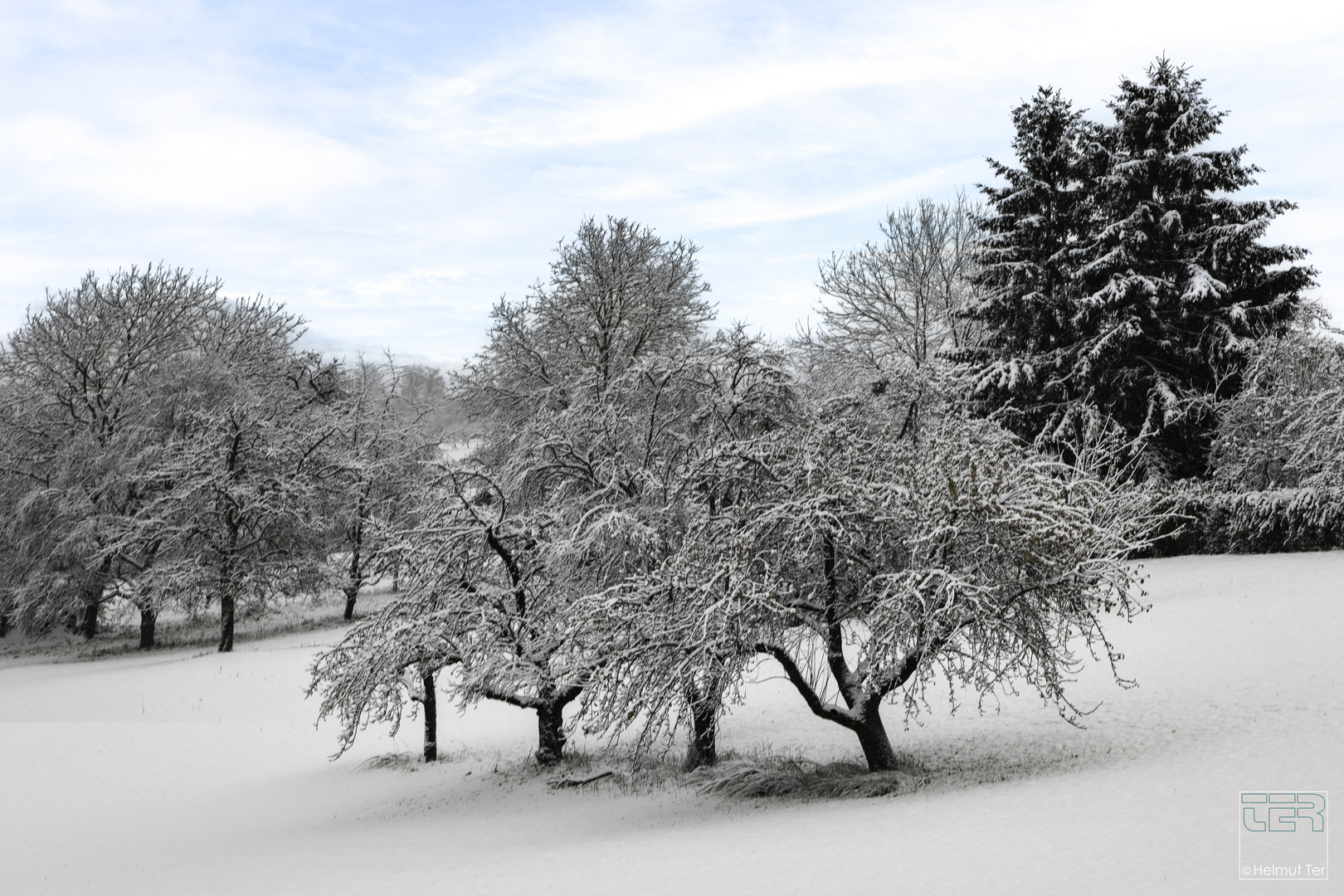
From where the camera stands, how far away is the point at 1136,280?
25.8 m

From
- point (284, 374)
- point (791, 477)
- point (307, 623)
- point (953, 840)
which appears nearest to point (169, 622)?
point (307, 623)

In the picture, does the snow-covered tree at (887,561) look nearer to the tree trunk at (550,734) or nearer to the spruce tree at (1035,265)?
the tree trunk at (550,734)

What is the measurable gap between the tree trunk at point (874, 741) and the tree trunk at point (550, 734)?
4.85 m

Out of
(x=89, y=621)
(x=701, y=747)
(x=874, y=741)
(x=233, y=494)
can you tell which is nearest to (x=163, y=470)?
(x=233, y=494)

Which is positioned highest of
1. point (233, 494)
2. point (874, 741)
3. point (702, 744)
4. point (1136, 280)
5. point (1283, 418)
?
point (1136, 280)

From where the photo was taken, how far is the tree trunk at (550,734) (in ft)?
Result: 48.7

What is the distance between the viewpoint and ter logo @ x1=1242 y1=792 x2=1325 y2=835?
776 centimetres

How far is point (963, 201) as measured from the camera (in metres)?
37.8

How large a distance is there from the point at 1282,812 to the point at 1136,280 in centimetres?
2050

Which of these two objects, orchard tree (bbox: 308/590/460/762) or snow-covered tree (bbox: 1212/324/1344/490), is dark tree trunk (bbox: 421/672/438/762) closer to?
orchard tree (bbox: 308/590/460/762)

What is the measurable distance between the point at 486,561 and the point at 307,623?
66.5 feet

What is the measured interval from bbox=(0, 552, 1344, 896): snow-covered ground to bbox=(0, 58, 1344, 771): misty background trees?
3.70 feet

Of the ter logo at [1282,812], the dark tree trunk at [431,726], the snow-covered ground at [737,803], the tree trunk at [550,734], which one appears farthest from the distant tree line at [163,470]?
the ter logo at [1282,812]

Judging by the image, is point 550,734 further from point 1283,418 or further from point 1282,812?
point 1283,418
